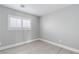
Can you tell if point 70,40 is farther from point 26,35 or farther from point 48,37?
point 26,35

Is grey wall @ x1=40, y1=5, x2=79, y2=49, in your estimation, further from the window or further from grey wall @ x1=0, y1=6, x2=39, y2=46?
the window

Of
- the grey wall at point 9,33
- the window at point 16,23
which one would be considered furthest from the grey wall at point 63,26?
the window at point 16,23

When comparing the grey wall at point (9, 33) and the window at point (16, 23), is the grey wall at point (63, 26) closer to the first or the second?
the grey wall at point (9, 33)

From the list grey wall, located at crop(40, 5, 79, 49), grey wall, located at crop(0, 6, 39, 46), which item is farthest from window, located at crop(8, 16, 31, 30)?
grey wall, located at crop(40, 5, 79, 49)

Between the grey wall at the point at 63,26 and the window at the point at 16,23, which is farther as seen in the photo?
the window at the point at 16,23

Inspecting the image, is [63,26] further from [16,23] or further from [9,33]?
[9,33]

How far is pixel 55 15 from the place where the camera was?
3355 mm

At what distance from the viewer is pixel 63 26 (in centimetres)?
290

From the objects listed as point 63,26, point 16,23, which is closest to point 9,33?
point 16,23

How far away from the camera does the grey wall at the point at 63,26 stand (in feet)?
7.93

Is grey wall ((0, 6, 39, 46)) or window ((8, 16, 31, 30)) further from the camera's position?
window ((8, 16, 31, 30))

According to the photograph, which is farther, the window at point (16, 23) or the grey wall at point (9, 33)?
the window at point (16, 23)

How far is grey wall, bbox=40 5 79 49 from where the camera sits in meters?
2.42
